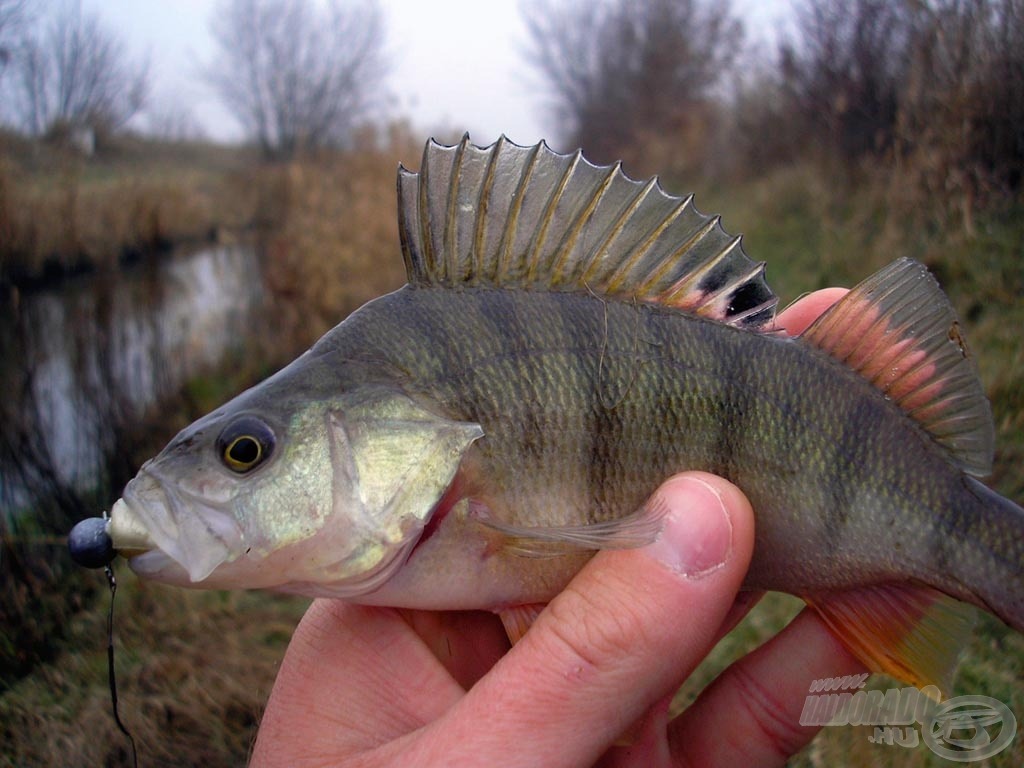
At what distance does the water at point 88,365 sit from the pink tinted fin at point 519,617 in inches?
141

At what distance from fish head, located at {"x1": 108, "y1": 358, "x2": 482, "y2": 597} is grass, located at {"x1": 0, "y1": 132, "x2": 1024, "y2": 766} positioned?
186 centimetres

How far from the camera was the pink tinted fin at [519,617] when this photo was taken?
5.19 feet

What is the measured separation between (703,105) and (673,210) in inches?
926

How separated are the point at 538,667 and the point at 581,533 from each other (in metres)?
0.27

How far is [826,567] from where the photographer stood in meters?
1.54

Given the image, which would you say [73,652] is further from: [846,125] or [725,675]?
[846,125]

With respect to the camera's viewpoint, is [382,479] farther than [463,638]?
No

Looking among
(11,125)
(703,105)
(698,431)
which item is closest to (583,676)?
(698,431)

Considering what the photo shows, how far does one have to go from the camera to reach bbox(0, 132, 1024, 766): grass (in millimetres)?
2836

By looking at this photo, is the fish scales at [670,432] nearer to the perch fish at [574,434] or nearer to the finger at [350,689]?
the perch fish at [574,434]

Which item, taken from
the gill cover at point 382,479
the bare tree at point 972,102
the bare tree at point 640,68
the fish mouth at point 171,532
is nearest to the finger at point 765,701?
the gill cover at point 382,479

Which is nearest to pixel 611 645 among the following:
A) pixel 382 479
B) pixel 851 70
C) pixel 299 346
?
pixel 382 479

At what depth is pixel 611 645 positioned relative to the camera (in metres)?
1.26

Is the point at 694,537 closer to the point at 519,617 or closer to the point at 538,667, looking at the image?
the point at 538,667
